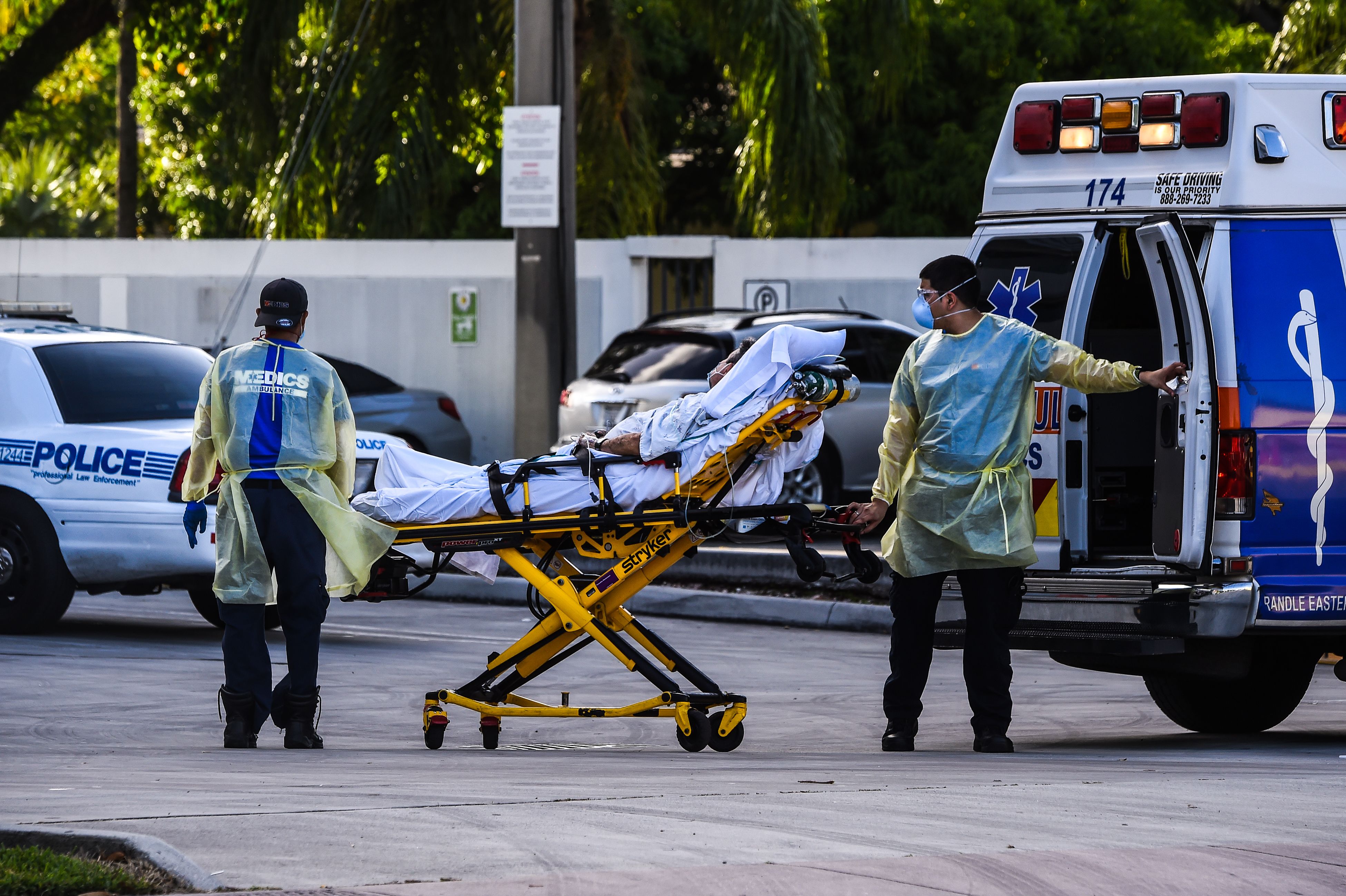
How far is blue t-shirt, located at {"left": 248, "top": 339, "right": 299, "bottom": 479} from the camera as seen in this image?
23.5 feet

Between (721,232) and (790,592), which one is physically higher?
(721,232)

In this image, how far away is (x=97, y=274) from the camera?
21.2m

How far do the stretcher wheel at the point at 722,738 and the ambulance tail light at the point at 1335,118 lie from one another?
3.08m

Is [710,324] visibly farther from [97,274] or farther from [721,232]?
[721,232]

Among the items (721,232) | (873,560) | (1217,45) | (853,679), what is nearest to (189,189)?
(721,232)

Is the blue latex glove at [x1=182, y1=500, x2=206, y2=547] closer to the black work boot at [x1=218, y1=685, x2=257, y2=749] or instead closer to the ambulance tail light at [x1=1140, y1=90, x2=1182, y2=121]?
the black work boot at [x1=218, y1=685, x2=257, y2=749]

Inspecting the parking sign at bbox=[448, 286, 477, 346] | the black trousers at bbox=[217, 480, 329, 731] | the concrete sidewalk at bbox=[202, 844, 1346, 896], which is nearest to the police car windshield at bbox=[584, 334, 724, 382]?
the parking sign at bbox=[448, 286, 477, 346]

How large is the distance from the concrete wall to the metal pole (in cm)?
308

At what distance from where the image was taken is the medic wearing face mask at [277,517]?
7.17 metres

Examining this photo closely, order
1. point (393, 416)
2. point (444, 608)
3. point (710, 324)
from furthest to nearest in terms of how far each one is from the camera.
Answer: point (393, 416) < point (710, 324) < point (444, 608)

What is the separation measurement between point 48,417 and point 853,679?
455cm

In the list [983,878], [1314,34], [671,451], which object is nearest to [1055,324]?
[671,451]

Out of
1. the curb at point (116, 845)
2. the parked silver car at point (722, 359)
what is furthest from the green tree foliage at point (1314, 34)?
the curb at point (116, 845)

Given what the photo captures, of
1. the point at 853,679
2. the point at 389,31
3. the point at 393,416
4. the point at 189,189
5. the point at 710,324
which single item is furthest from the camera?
the point at 189,189
